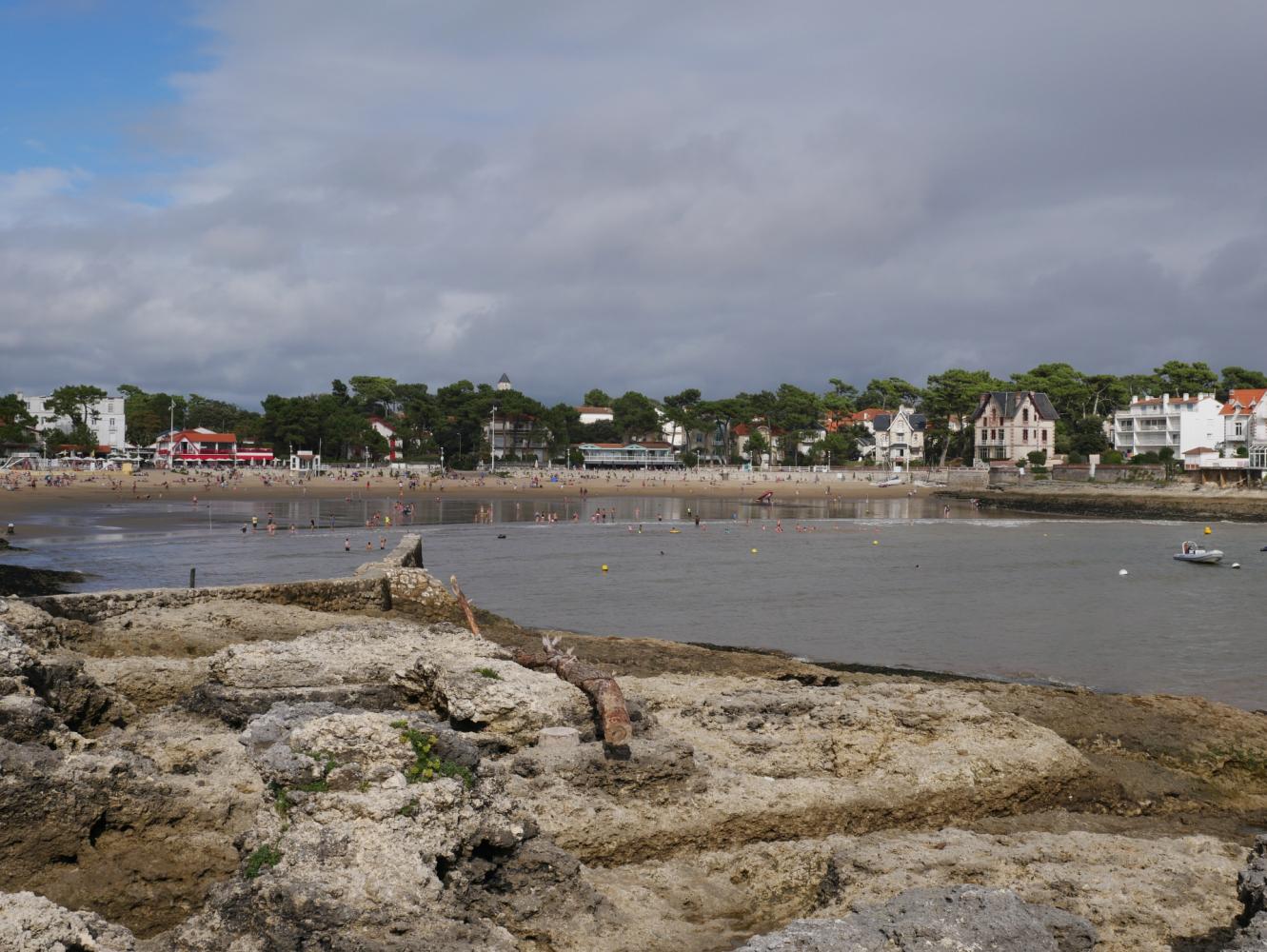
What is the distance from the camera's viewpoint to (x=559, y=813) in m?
8.61

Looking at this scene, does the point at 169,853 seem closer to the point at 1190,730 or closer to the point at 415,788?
the point at 415,788

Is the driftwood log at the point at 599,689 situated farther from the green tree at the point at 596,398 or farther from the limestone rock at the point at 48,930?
the green tree at the point at 596,398

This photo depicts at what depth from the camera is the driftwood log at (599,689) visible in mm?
9562

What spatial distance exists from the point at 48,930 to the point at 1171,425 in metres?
138

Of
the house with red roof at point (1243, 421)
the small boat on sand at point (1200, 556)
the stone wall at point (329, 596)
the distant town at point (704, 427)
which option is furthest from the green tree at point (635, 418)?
the stone wall at point (329, 596)

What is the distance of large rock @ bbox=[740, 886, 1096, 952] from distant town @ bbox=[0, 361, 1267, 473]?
10956 centimetres

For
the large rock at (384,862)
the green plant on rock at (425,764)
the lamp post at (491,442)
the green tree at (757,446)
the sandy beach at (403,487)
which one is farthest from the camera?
the green tree at (757,446)

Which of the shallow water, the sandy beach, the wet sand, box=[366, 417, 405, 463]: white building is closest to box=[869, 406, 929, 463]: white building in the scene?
the sandy beach

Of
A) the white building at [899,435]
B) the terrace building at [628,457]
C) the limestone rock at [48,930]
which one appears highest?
the white building at [899,435]

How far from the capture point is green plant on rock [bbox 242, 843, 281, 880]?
243 inches

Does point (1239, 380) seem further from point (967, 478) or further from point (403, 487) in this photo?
point (403, 487)

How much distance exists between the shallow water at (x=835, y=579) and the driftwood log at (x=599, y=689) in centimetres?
1086

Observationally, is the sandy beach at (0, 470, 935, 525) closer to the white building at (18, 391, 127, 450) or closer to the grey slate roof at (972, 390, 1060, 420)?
the grey slate roof at (972, 390, 1060, 420)

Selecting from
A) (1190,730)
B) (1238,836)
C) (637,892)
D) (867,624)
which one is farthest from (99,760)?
(867,624)
